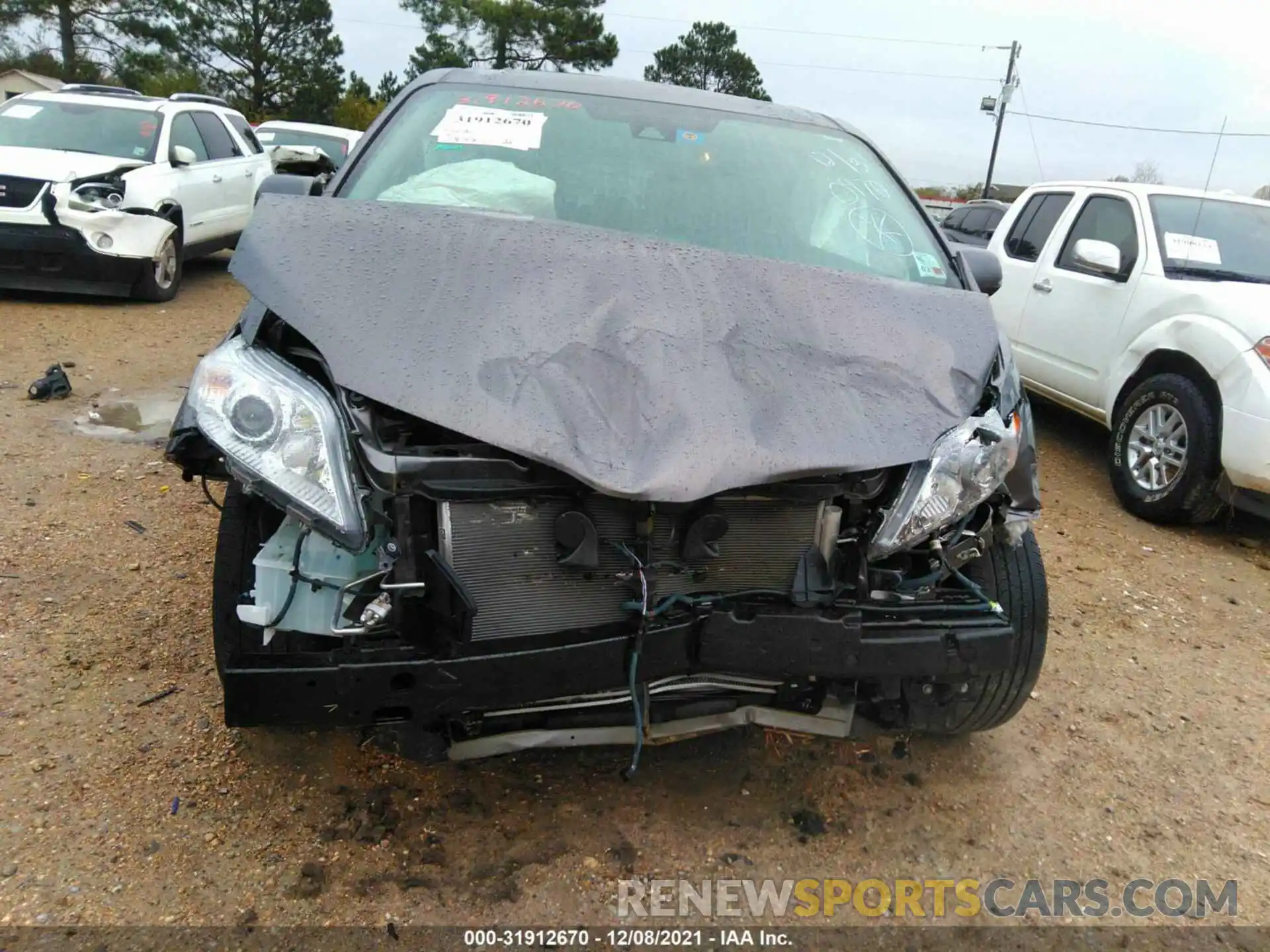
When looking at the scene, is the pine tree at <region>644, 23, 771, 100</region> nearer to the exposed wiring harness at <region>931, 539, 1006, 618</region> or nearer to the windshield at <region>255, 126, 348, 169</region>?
the windshield at <region>255, 126, 348, 169</region>

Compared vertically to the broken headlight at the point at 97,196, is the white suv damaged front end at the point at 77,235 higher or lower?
lower

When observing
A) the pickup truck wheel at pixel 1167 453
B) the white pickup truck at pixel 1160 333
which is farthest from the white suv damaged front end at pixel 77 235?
the pickup truck wheel at pixel 1167 453

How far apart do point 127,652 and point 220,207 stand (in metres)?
7.44

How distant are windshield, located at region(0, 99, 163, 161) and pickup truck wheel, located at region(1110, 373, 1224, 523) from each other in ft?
26.2

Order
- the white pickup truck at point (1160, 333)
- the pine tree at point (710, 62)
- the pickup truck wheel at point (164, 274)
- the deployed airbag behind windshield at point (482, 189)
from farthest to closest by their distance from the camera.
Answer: the pine tree at point (710, 62), the pickup truck wheel at point (164, 274), the white pickup truck at point (1160, 333), the deployed airbag behind windshield at point (482, 189)

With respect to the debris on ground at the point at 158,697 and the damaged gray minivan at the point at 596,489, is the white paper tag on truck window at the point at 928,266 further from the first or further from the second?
the debris on ground at the point at 158,697

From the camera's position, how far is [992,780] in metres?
2.76

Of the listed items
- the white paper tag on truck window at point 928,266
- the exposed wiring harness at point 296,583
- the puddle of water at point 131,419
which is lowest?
the puddle of water at point 131,419

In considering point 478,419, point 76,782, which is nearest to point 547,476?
point 478,419

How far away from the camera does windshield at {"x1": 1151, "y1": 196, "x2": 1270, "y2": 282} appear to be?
516cm

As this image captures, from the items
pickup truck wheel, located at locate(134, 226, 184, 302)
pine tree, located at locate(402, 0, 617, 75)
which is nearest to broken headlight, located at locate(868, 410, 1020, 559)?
A: pickup truck wheel, located at locate(134, 226, 184, 302)

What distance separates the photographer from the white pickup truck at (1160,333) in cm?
456

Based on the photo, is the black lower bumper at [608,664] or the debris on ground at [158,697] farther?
the debris on ground at [158,697]

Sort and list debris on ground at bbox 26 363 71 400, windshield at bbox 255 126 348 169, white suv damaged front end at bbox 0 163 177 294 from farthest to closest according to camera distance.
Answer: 1. windshield at bbox 255 126 348 169
2. white suv damaged front end at bbox 0 163 177 294
3. debris on ground at bbox 26 363 71 400
